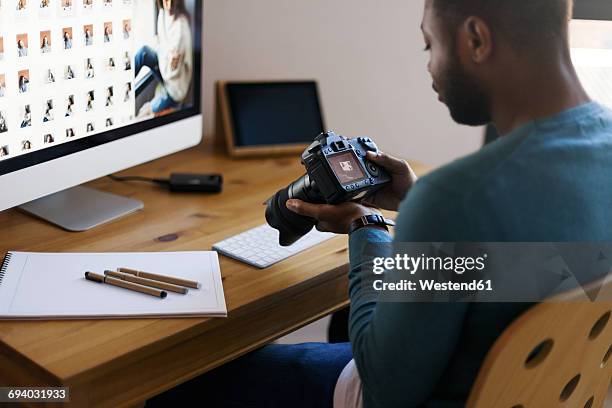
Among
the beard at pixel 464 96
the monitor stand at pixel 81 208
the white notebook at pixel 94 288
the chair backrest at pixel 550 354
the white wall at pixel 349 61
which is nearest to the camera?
the chair backrest at pixel 550 354

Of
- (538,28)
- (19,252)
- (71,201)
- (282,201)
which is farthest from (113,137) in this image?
(538,28)

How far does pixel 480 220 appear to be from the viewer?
859 millimetres

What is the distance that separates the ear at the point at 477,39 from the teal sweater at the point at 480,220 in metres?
0.10

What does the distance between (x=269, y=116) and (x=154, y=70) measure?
0.38 m

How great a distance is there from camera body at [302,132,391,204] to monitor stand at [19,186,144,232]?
44 centimetres

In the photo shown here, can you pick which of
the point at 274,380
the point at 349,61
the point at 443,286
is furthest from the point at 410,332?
the point at 349,61

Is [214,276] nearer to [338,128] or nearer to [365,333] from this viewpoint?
[365,333]

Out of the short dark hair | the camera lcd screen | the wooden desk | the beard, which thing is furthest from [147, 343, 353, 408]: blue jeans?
the short dark hair

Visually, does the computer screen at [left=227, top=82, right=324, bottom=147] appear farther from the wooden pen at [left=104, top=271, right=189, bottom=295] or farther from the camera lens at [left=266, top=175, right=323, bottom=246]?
the wooden pen at [left=104, top=271, right=189, bottom=295]

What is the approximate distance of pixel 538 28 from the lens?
2.98 feet

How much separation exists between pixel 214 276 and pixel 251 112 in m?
0.66

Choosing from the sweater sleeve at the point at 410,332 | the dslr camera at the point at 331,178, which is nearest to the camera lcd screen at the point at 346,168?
the dslr camera at the point at 331,178

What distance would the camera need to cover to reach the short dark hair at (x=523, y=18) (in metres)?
0.90

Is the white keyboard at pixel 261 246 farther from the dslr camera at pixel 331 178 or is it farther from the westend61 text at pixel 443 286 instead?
the westend61 text at pixel 443 286
